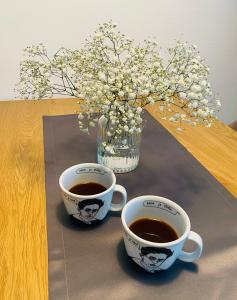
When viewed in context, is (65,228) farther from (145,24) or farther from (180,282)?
(145,24)

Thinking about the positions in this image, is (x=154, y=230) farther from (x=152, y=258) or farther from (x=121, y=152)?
(x=121, y=152)

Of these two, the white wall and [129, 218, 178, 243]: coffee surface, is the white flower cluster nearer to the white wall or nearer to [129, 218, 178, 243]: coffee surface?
[129, 218, 178, 243]: coffee surface

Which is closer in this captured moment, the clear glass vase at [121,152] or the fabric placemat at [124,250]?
the fabric placemat at [124,250]

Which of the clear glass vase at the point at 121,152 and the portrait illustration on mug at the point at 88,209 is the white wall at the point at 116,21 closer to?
the clear glass vase at the point at 121,152

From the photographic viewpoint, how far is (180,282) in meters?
0.45

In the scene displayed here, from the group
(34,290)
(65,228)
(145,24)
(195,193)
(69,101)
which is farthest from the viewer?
(145,24)

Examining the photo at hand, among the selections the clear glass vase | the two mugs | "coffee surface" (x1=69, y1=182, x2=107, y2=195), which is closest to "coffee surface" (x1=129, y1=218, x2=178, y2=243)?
the two mugs

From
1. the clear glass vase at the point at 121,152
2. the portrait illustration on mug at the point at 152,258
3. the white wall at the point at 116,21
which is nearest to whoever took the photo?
the portrait illustration on mug at the point at 152,258

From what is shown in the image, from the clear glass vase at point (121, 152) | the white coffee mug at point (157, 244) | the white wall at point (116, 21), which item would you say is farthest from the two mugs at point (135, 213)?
the white wall at point (116, 21)

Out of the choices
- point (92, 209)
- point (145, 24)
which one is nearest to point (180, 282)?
point (92, 209)

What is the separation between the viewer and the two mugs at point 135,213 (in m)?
0.43

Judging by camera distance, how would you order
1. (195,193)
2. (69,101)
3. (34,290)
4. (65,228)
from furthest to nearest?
1. (69,101)
2. (195,193)
3. (65,228)
4. (34,290)

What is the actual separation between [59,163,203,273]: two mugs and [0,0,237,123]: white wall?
0.83 meters

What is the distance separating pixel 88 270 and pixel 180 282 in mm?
150
